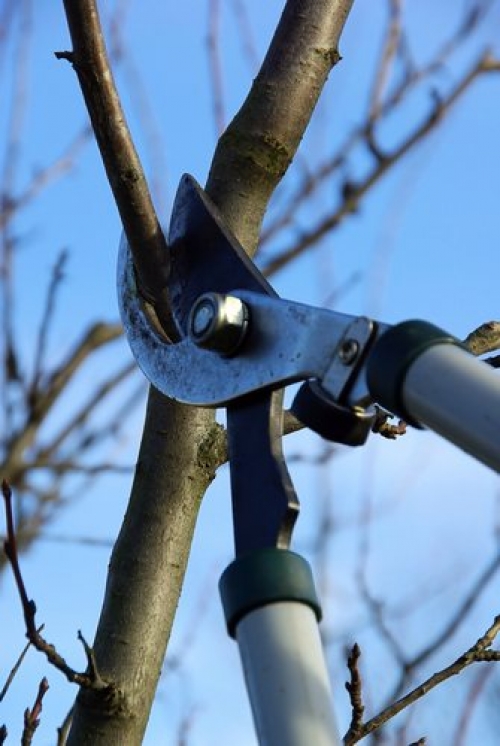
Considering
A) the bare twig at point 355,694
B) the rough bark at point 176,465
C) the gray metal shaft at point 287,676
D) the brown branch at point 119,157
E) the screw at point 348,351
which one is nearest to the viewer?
the gray metal shaft at point 287,676

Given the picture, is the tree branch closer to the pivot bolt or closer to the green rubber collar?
the pivot bolt

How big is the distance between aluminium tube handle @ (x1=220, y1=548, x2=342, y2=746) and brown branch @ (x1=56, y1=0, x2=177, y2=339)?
0.59 m

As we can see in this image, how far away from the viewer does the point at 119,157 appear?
188cm

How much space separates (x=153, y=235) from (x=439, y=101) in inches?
50.4

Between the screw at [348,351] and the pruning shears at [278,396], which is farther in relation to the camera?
the screw at [348,351]

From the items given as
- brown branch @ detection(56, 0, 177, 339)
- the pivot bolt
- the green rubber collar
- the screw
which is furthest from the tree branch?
the green rubber collar

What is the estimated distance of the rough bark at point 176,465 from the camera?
1.94 m

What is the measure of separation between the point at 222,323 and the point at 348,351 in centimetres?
21

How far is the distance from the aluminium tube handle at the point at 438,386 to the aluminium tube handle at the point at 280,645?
0.61ft

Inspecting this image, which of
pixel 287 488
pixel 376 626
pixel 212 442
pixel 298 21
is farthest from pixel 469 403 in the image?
pixel 376 626

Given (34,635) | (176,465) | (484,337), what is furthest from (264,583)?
(484,337)

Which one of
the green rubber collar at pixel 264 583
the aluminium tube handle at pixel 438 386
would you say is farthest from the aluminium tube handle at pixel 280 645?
the aluminium tube handle at pixel 438 386

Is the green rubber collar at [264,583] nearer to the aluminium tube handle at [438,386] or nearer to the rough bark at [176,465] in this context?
the aluminium tube handle at [438,386]

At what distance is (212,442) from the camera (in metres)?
2.08
